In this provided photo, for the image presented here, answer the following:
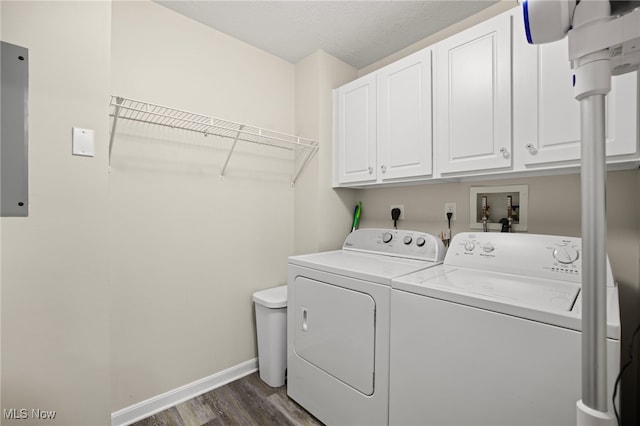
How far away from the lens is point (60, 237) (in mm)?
1180

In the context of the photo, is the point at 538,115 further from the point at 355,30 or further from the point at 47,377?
the point at 47,377

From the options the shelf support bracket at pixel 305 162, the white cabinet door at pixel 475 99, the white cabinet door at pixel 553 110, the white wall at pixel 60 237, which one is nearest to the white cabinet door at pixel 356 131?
the shelf support bracket at pixel 305 162

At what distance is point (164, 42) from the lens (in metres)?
1.77

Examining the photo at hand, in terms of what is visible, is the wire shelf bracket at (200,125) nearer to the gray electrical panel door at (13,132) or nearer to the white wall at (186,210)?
the white wall at (186,210)

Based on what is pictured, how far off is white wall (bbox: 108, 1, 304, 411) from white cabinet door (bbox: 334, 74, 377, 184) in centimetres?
49

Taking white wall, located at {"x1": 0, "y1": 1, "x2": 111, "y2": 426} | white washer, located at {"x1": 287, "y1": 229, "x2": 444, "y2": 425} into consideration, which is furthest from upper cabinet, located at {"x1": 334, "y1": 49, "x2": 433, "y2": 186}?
white wall, located at {"x1": 0, "y1": 1, "x2": 111, "y2": 426}

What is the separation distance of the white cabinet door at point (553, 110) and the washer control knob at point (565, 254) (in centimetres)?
38

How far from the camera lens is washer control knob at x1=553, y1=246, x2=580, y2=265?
1220 mm

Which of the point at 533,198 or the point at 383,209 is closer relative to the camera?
the point at 533,198

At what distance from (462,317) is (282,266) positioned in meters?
1.56

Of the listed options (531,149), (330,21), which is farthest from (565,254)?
(330,21)

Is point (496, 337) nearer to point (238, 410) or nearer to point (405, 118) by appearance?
point (405, 118)

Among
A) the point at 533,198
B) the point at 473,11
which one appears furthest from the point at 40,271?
the point at 473,11

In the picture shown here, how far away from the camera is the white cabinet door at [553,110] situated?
110 centimetres
